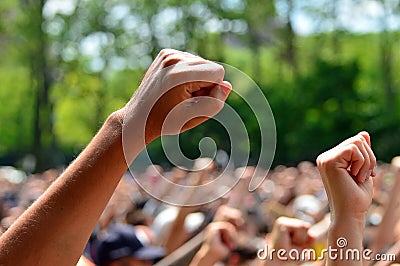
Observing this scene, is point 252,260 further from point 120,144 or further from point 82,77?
point 82,77

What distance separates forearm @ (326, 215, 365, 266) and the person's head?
1658mm

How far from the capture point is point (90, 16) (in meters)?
28.8

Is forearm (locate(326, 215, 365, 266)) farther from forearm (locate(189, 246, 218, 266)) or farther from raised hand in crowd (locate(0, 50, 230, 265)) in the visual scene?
forearm (locate(189, 246, 218, 266))

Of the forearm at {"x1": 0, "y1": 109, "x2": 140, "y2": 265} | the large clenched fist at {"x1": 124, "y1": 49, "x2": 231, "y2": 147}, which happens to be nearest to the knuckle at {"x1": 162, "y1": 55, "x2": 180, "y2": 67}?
the large clenched fist at {"x1": 124, "y1": 49, "x2": 231, "y2": 147}

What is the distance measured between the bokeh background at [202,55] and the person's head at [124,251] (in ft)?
60.6

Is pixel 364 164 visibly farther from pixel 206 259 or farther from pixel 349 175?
pixel 206 259

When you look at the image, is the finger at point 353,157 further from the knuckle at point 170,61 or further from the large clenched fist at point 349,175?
the knuckle at point 170,61

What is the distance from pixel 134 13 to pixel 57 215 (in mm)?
30612

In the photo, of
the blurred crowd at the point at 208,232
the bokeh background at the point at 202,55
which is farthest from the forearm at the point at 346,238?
the bokeh background at the point at 202,55

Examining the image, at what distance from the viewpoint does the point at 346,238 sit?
1.58m

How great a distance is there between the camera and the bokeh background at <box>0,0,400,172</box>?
2458cm

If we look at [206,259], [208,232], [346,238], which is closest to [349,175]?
[346,238]

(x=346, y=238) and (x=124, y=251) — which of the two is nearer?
(x=346, y=238)

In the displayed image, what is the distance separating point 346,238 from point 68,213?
1.90ft
